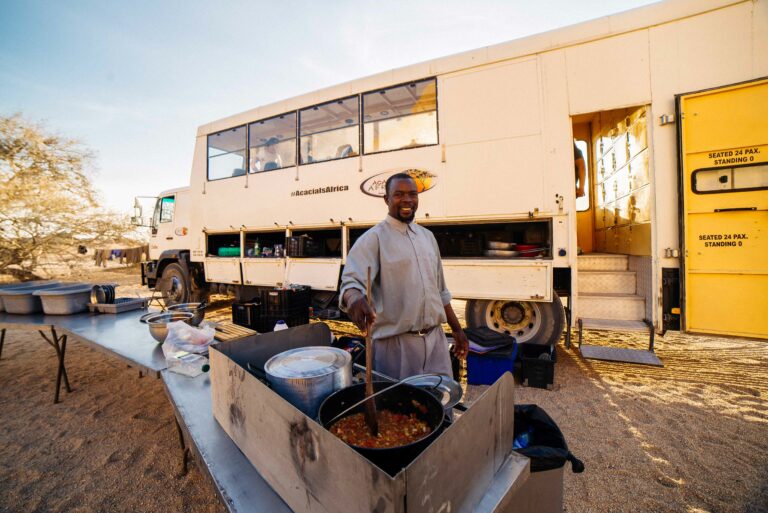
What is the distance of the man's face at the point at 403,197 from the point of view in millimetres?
1995

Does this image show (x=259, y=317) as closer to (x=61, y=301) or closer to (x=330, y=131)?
(x=61, y=301)

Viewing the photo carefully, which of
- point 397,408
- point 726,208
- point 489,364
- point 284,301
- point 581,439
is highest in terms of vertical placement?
point 726,208

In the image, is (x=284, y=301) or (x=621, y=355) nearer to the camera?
(x=621, y=355)

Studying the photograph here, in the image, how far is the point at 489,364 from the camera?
11.6ft

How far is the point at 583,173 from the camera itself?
5.40m

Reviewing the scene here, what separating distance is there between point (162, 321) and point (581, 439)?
339 cm

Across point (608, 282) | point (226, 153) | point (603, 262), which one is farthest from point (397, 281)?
point (226, 153)

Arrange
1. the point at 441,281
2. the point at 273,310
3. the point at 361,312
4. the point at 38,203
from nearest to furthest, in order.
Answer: the point at 361,312
the point at 441,281
the point at 273,310
the point at 38,203

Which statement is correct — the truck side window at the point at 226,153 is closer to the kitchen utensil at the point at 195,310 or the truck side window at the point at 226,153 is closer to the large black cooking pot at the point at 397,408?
the kitchen utensil at the point at 195,310

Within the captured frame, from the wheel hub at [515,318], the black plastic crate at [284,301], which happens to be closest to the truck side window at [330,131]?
the black plastic crate at [284,301]

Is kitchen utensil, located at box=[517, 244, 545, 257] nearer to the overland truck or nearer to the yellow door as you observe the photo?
the overland truck

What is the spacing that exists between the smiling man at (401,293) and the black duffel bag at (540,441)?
0.56 metres

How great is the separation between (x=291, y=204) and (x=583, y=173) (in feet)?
16.3

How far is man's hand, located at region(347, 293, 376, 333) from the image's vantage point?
4.41 feet
